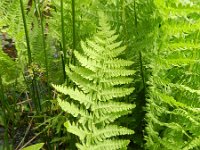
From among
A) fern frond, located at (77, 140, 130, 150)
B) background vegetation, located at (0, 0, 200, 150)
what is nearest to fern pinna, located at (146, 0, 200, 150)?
background vegetation, located at (0, 0, 200, 150)

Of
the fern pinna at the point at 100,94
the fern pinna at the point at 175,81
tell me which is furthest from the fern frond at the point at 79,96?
the fern pinna at the point at 175,81

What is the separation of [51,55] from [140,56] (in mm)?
366

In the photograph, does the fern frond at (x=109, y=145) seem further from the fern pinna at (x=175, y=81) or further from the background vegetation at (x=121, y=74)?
the fern pinna at (x=175, y=81)

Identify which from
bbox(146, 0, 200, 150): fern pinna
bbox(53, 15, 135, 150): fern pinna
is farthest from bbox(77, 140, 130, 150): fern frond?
bbox(146, 0, 200, 150): fern pinna

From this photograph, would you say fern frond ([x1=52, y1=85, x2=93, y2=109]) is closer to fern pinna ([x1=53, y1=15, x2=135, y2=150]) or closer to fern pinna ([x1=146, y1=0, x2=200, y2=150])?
fern pinna ([x1=53, y1=15, x2=135, y2=150])

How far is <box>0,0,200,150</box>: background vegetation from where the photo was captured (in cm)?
91

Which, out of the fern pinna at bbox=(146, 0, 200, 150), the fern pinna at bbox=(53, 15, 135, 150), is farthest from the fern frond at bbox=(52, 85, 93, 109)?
the fern pinna at bbox=(146, 0, 200, 150)

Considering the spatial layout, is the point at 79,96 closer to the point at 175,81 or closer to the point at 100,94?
the point at 100,94

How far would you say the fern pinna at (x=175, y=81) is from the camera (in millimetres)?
917

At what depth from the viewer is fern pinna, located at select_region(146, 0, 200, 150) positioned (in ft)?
3.01

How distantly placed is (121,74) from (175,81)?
218 mm

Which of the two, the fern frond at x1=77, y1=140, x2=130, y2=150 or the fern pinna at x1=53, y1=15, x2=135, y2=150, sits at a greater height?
the fern pinna at x1=53, y1=15, x2=135, y2=150

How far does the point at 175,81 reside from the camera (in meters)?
1.07

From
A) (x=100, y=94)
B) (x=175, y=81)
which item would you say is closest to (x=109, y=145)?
(x=100, y=94)
